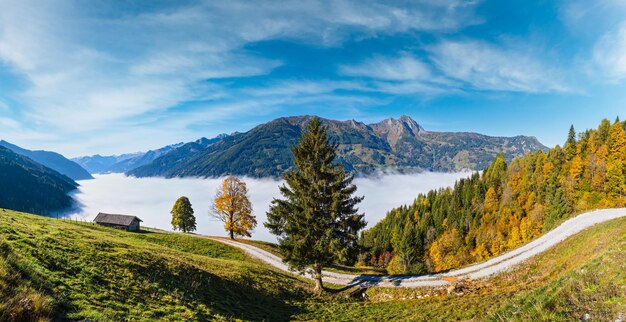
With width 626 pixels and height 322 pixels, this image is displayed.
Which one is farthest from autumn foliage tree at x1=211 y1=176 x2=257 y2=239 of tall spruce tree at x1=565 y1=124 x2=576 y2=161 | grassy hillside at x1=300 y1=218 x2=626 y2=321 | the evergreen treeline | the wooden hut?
tall spruce tree at x1=565 y1=124 x2=576 y2=161

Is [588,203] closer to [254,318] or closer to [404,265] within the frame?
[404,265]

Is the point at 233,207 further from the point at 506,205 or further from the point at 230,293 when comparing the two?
the point at 506,205

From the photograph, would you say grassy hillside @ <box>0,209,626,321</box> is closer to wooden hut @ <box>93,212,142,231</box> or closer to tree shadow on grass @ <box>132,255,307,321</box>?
tree shadow on grass @ <box>132,255,307,321</box>

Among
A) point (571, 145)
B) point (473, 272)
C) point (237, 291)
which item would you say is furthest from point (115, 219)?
point (571, 145)

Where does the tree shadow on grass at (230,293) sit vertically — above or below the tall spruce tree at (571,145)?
below

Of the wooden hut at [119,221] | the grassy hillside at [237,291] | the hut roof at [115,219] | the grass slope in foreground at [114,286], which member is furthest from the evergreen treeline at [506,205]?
the hut roof at [115,219]

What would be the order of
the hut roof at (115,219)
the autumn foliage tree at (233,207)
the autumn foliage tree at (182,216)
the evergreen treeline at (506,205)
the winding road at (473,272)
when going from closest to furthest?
1. the winding road at (473,272)
2. the autumn foliage tree at (233,207)
3. the hut roof at (115,219)
4. the autumn foliage tree at (182,216)
5. the evergreen treeline at (506,205)

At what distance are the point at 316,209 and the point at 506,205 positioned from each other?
11483 cm

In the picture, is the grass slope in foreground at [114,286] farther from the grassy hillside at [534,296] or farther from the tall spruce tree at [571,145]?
the tall spruce tree at [571,145]

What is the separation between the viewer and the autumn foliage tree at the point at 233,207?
58938 millimetres

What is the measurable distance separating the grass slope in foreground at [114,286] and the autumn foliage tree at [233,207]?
29.6 m

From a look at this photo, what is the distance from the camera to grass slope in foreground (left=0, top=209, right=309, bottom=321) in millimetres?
10469

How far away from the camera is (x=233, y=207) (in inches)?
2349

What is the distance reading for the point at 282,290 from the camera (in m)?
29.6
